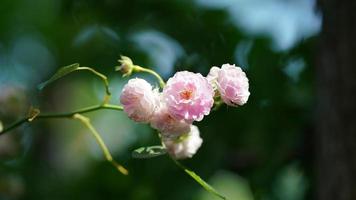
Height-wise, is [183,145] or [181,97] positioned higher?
[181,97]

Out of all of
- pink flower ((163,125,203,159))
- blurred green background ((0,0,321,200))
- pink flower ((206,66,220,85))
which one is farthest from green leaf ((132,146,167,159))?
blurred green background ((0,0,321,200))

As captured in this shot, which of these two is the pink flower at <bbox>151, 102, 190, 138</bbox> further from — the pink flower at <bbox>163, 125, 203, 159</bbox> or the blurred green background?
the blurred green background

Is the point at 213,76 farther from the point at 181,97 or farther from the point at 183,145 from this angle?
the point at 183,145

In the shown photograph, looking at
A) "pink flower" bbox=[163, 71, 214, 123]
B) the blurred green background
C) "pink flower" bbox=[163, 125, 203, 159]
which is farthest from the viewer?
the blurred green background

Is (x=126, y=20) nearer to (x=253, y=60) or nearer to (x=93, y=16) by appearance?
(x=93, y=16)

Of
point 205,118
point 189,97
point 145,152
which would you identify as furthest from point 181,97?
point 205,118

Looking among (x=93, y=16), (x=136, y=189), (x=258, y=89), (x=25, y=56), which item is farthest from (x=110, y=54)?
(x=25, y=56)
